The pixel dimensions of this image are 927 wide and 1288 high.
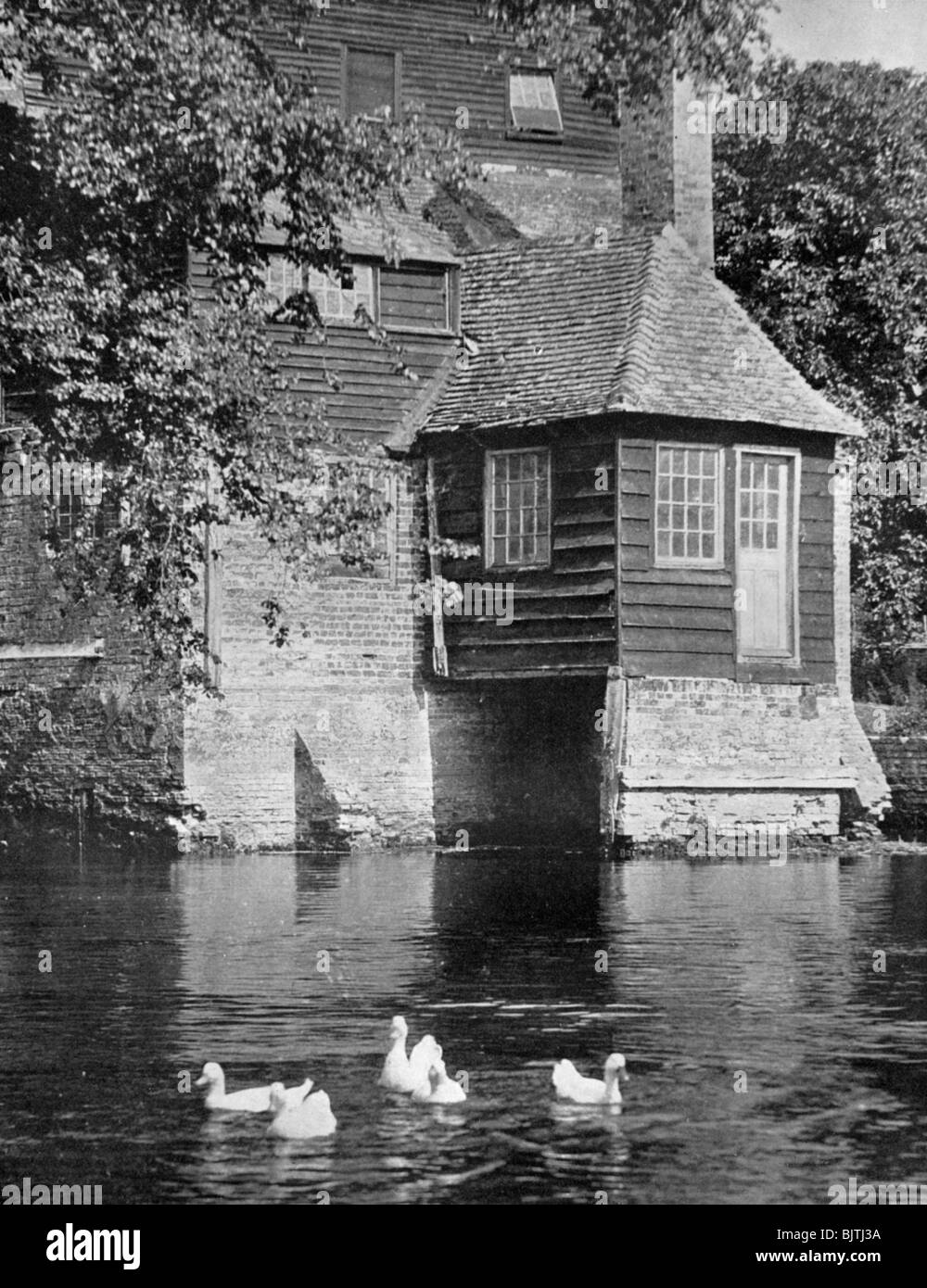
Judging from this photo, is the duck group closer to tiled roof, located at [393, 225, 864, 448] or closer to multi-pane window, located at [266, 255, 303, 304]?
tiled roof, located at [393, 225, 864, 448]

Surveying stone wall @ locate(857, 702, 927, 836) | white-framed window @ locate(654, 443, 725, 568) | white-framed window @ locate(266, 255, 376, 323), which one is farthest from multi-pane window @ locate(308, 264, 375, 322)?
stone wall @ locate(857, 702, 927, 836)

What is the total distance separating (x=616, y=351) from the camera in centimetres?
2827

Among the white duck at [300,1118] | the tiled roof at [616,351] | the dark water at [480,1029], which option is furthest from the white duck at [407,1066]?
the tiled roof at [616,351]

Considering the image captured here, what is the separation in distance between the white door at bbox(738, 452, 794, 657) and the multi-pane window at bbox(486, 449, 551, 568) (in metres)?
2.58

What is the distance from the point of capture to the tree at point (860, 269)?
32.6 meters

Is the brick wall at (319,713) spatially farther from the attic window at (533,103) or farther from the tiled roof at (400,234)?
the attic window at (533,103)

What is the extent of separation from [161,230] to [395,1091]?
→ 37.6 ft

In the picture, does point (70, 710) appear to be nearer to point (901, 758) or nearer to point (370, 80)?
point (901, 758)

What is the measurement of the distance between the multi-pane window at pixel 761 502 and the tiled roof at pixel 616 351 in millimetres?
716

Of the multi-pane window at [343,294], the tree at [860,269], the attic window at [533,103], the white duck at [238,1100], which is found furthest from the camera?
the attic window at [533,103]

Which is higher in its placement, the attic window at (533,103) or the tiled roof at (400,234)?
the attic window at (533,103)
